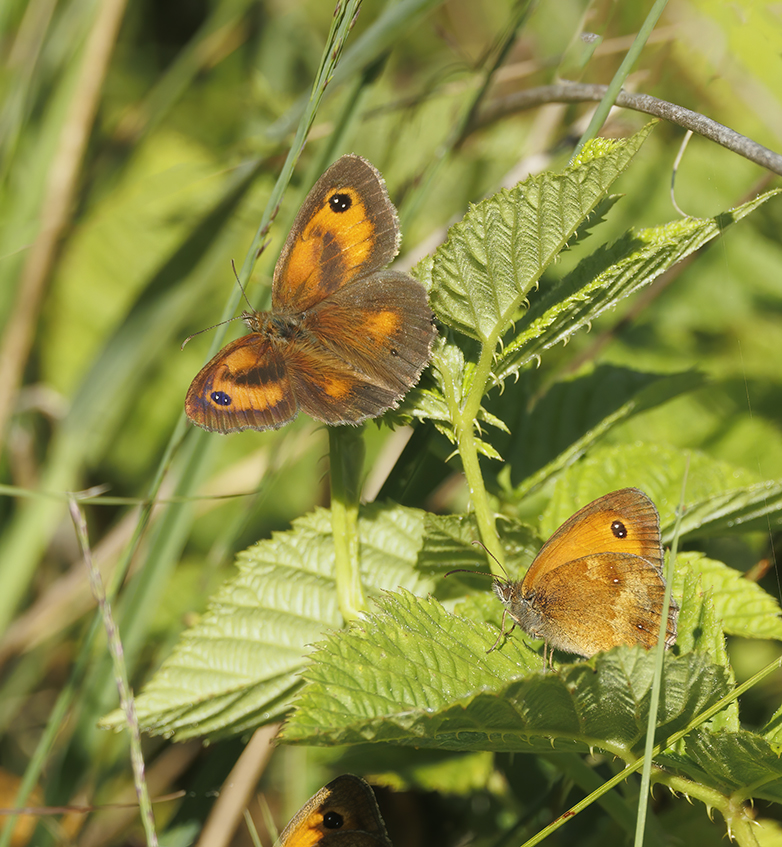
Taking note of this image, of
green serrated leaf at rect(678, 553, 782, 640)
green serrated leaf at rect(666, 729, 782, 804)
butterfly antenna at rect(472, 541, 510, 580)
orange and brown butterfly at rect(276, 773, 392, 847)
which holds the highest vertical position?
butterfly antenna at rect(472, 541, 510, 580)

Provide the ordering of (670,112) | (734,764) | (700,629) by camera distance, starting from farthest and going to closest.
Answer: (670,112) < (700,629) < (734,764)

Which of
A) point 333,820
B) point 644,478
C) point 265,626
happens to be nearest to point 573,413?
point 644,478

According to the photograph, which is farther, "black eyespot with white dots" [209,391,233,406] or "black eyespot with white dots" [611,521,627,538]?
"black eyespot with white dots" [209,391,233,406]

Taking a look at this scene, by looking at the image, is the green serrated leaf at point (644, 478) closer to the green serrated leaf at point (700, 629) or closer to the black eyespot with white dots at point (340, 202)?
the green serrated leaf at point (700, 629)

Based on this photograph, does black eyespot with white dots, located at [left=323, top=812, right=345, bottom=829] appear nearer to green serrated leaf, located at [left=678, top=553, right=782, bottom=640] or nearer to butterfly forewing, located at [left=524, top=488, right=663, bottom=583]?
butterfly forewing, located at [left=524, top=488, right=663, bottom=583]

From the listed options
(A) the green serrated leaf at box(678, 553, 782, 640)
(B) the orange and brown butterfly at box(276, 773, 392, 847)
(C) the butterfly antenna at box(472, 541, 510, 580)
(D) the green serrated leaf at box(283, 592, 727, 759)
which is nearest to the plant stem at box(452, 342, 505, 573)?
(C) the butterfly antenna at box(472, 541, 510, 580)

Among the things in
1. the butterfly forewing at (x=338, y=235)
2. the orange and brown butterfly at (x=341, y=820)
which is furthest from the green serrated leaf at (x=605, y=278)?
the orange and brown butterfly at (x=341, y=820)

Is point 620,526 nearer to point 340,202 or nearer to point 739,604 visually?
point 739,604
